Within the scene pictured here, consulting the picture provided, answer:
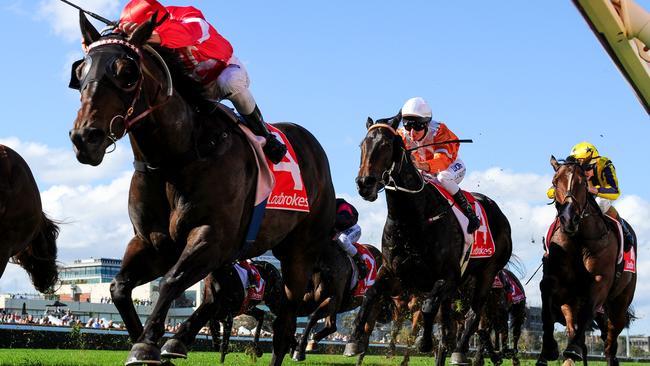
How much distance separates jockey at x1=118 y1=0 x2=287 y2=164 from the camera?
17.5ft

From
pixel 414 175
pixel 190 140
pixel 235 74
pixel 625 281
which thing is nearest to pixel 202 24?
pixel 235 74

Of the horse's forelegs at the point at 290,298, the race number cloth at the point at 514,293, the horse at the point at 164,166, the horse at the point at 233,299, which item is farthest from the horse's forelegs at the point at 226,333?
the horse at the point at 164,166

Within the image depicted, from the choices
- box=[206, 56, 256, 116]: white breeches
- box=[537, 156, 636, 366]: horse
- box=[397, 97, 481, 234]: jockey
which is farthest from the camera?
box=[537, 156, 636, 366]: horse

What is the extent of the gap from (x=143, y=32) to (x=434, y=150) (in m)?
5.51

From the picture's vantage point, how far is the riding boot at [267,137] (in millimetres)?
5988

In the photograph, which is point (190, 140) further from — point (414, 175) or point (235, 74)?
point (414, 175)

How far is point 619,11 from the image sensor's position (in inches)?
37.8

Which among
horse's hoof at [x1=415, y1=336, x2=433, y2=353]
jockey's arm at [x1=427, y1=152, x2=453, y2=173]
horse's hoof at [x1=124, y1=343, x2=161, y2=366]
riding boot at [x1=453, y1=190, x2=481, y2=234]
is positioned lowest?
horse's hoof at [x1=124, y1=343, x2=161, y2=366]

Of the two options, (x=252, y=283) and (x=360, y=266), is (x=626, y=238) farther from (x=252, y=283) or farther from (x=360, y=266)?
(x=252, y=283)

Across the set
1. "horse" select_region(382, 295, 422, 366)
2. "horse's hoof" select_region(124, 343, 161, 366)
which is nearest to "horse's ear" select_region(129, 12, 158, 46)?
Result: "horse's hoof" select_region(124, 343, 161, 366)

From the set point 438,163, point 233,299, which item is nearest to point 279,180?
point 438,163

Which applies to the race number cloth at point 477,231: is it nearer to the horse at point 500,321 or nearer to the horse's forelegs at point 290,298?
the horse at point 500,321

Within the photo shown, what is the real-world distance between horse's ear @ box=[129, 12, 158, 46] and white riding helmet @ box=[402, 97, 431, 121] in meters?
4.98

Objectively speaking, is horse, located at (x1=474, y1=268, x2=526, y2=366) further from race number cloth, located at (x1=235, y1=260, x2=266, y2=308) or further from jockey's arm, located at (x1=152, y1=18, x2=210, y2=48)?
jockey's arm, located at (x1=152, y1=18, x2=210, y2=48)
